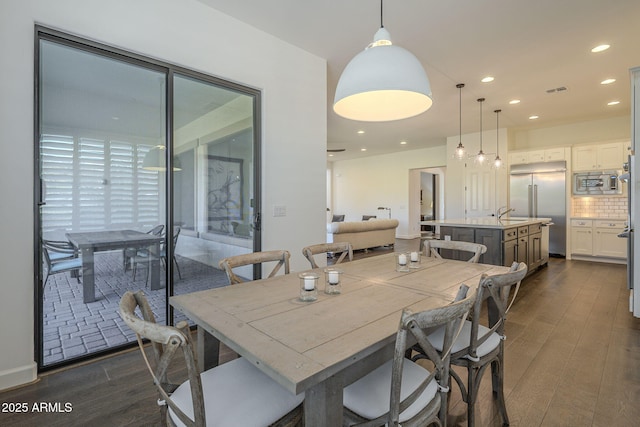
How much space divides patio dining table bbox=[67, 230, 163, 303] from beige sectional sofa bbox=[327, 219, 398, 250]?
4.40 m

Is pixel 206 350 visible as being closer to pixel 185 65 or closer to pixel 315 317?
pixel 315 317

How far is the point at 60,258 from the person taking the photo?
2.26m

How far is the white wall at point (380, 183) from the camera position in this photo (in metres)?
10.0

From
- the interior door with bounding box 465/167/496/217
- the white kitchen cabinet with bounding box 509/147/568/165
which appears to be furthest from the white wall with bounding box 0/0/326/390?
the white kitchen cabinet with bounding box 509/147/568/165

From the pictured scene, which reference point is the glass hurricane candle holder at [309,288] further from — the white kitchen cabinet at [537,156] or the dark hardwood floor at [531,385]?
the white kitchen cabinet at [537,156]

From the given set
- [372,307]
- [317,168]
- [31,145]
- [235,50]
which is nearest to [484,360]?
[372,307]

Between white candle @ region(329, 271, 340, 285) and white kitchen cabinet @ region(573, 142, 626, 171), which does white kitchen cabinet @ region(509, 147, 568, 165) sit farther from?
white candle @ region(329, 271, 340, 285)

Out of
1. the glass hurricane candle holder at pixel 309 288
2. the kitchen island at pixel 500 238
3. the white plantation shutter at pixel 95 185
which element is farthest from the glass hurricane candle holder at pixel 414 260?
the kitchen island at pixel 500 238

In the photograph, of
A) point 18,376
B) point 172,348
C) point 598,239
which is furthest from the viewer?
point 598,239

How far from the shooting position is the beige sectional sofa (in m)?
6.88

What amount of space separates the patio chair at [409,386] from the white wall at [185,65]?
2237 mm

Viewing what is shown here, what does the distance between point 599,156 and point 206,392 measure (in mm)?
8078

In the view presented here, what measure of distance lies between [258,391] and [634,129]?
4054 mm

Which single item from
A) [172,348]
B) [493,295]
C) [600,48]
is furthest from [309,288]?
[600,48]
